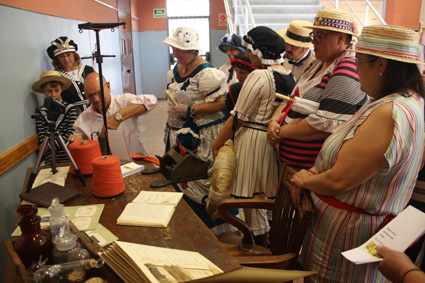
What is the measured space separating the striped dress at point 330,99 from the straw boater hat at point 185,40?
1.09m

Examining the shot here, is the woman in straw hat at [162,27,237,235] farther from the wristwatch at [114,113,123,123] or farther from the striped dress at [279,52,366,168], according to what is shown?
the striped dress at [279,52,366,168]

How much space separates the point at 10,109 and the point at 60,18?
1.46 metres

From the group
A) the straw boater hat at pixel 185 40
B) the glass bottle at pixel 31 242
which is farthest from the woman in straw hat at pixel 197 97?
the glass bottle at pixel 31 242

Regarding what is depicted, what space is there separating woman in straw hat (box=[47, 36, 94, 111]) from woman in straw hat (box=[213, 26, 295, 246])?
1436 mm

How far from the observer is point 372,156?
113 cm

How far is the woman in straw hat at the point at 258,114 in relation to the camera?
6.40ft

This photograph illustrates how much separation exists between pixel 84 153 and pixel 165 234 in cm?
82

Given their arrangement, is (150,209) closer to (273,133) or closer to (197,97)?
(273,133)

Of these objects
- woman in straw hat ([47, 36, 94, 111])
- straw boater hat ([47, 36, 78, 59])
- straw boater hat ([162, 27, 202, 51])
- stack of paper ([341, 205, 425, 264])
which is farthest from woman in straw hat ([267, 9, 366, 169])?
straw boater hat ([47, 36, 78, 59])

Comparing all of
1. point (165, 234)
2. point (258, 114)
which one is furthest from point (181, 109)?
point (165, 234)

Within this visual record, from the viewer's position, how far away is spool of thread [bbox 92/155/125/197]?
1521 millimetres

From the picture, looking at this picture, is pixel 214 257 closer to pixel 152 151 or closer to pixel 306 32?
pixel 306 32

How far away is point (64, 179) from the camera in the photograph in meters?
1.79

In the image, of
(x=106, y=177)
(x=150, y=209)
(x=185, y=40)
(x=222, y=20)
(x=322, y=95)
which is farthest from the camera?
(x=222, y=20)
